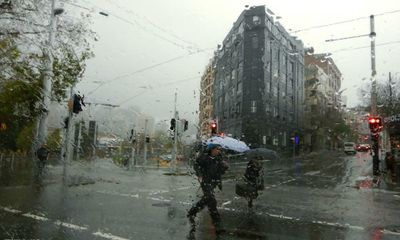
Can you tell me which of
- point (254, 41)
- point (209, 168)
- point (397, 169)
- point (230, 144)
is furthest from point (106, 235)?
point (254, 41)

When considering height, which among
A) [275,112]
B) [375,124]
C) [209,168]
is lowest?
[209,168]

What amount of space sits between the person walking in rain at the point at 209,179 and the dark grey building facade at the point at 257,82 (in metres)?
45.3

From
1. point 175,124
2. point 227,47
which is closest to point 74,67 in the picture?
point 175,124

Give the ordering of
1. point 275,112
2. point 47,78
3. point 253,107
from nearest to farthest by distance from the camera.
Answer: point 47,78, point 253,107, point 275,112

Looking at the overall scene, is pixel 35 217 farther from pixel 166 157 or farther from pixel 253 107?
pixel 253 107

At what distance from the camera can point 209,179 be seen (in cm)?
894

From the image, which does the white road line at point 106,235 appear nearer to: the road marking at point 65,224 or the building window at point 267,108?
the road marking at point 65,224

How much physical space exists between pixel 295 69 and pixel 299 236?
6599 centimetres

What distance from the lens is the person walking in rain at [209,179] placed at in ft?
29.0

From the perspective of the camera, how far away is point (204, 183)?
8.91 m

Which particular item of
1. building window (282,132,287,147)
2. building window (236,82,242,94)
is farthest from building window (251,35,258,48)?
building window (282,132,287,147)

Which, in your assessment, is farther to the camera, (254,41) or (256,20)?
(254,41)

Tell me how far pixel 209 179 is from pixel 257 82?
1901 inches

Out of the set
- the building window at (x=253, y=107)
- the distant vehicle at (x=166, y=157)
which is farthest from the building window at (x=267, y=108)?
the distant vehicle at (x=166, y=157)
